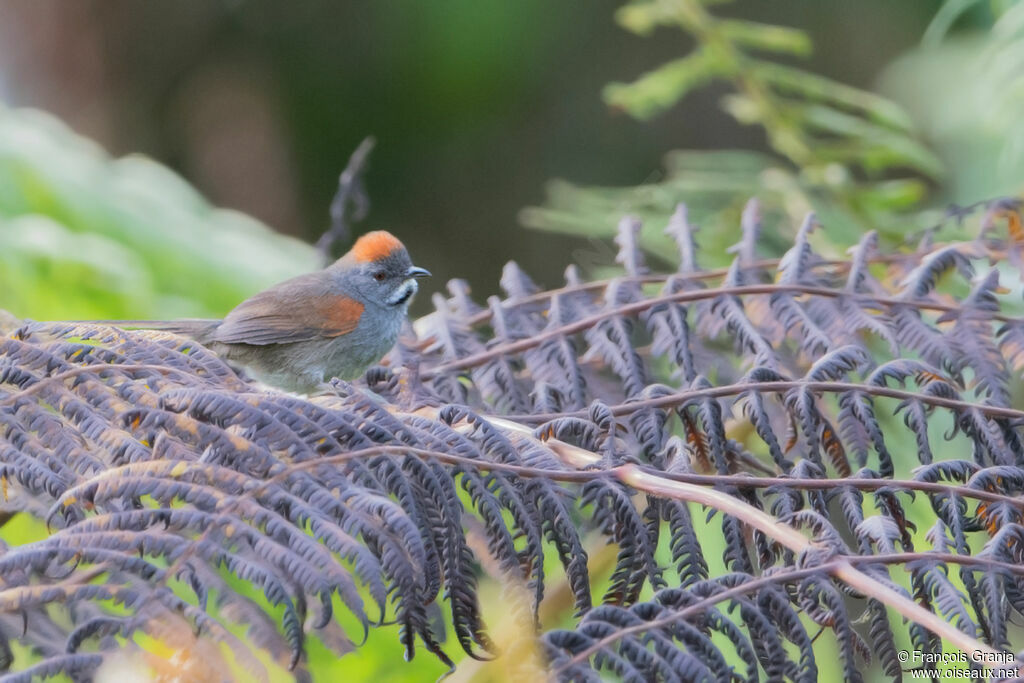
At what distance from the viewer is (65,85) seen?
22.8 feet

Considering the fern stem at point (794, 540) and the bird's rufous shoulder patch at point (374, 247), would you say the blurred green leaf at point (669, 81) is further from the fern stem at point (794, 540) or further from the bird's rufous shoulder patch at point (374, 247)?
the fern stem at point (794, 540)

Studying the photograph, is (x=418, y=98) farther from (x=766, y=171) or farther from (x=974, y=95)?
(x=974, y=95)

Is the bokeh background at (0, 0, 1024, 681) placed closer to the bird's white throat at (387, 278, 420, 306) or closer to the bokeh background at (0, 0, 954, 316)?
the bokeh background at (0, 0, 954, 316)

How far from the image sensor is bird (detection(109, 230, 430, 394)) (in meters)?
3.25

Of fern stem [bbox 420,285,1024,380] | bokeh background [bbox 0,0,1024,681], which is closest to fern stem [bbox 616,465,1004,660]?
fern stem [bbox 420,285,1024,380]

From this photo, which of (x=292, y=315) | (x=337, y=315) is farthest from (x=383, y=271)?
(x=292, y=315)

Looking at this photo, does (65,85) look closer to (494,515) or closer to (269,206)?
(269,206)

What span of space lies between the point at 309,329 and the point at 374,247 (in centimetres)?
47

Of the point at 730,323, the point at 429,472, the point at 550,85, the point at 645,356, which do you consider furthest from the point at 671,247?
the point at 550,85

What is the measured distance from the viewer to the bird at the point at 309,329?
10.7 ft

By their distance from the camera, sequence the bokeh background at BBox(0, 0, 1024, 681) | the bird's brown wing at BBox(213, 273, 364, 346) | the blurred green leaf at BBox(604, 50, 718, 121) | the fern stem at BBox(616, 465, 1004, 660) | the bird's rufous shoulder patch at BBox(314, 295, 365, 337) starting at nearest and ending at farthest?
the fern stem at BBox(616, 465, 1004, 660) < the bird's brown wing at BBox(213, 273, 364, 346) < the bird's rufous shoulder patch at BBox(314, 295, 365, 337) < the blurred green leaf at BBox(604, 50, 718, 121) < the bokeh background at BBox(0, 0, 1024, 681)

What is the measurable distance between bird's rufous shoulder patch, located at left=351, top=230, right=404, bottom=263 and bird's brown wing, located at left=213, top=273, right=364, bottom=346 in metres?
0.24

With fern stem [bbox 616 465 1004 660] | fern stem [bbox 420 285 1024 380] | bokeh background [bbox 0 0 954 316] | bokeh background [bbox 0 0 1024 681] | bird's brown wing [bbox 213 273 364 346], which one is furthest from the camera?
bokeh background [bbox 0 0 954 316]

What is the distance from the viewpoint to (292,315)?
338 centimetres
